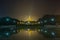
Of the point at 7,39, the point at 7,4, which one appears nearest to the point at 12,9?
the point at 7,4

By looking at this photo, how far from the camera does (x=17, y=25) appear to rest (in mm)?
2492

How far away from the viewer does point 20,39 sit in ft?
4.49

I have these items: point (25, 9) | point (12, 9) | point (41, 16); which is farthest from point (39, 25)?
point (12, 9)

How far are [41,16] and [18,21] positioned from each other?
1.27 feet

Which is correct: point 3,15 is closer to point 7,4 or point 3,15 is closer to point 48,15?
point 7,4

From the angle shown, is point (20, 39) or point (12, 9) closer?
Answer: point (20, 39)

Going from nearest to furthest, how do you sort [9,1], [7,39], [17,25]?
[7,39], [17,25], [9,1]

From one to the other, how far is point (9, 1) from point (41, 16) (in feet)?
1.92

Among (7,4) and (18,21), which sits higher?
(7,4)

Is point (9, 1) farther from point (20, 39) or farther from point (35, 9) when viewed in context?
point (20, 39)

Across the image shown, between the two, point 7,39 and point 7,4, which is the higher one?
point 7,4

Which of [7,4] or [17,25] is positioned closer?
[17,25]

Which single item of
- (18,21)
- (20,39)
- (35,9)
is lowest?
(20,39)

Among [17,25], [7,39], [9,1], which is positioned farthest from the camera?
[9,1]
